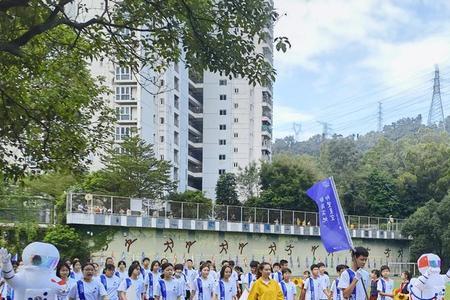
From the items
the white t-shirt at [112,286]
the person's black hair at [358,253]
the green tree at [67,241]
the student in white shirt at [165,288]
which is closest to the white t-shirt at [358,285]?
the person's black hair at [358,253]

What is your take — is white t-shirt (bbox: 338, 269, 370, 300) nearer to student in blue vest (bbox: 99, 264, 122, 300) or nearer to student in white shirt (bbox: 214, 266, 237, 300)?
student in white shirt (bbox: 214, 266, 237, 300)

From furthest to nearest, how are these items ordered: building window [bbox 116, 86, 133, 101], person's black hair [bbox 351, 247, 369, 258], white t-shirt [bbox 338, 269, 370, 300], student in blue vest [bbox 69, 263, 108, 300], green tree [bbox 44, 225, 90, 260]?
1. building window [bbox 116, 86, 133, 101]
2. green tree [bbox 44, 225, 90, 260]
3. student in blue vest [bbox 69, 263, 108, 300]
4. white t-shirt [bbox 338, 269, 370, 300]
5. person's black hair [bbox 351, 247, 369, 258]

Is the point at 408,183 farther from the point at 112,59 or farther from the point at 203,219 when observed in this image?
the point at 112,59

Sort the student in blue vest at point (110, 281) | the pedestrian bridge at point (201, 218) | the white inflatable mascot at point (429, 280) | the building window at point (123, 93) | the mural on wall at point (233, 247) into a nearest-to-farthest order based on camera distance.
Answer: the white inflatable mascot at point (429, 280), the student in blue vest at point (110, 281), the pedestrian bridge at point (201, 218), the mural on wall at point (233, 247), the building window at point (123, 93)

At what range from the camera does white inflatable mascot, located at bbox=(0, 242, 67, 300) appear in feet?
22.4

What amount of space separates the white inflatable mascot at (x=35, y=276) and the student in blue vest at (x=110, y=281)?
678 centimetres

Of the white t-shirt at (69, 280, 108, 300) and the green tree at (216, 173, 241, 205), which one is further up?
the green tree at (216, 173, 241, 205)

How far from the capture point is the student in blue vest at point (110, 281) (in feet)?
44.7

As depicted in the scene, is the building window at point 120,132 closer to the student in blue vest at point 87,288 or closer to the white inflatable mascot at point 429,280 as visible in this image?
Result: the student in blue vest at point 87,288

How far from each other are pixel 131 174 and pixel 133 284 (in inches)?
1308

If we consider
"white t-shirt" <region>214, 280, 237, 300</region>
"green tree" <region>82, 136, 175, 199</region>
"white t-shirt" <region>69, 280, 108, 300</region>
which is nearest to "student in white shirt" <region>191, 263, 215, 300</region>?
"white t-shirt" <region>214, 280, 237, 300</region>

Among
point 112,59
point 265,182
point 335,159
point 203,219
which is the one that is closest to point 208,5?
point 112,59

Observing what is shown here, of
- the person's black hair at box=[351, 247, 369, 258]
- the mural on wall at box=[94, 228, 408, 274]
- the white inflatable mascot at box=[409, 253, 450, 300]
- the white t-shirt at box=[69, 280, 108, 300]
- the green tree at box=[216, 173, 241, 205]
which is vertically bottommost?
the mural on wall at box=[94, 228, 408, 274]

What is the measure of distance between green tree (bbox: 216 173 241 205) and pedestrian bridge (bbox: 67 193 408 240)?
32.2ft
